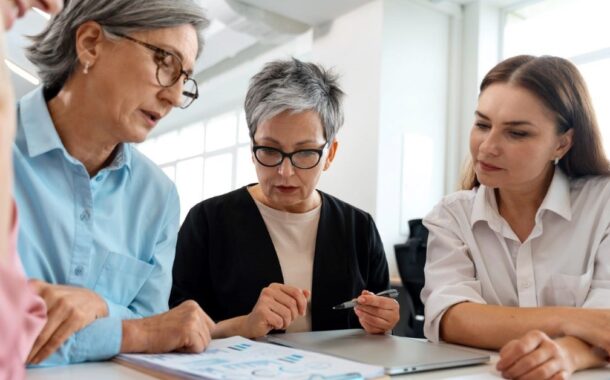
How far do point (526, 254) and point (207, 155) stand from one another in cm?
713

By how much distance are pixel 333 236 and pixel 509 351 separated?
2.61 ft

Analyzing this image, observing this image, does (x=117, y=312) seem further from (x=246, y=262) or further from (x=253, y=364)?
(x=246, y=262)

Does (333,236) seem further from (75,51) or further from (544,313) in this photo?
(75,51)

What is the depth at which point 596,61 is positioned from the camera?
4.14m

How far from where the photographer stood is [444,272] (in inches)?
59.1

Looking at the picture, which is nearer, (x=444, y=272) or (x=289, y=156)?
(x=444, y=272)

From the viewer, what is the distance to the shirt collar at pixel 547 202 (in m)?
1.51

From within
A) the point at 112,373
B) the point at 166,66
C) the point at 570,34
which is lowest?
the point at 112,373

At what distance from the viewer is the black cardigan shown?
1646mm

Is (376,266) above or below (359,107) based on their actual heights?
below

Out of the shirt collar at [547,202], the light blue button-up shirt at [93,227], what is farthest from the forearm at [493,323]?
the light blue button-up shirt at [93,227]

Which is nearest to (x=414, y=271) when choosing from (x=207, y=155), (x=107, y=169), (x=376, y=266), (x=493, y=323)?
(x=376, y=266)

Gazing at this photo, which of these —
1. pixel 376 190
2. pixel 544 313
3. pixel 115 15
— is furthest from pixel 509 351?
pixel 376 190

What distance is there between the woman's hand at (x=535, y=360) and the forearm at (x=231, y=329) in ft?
1.89
